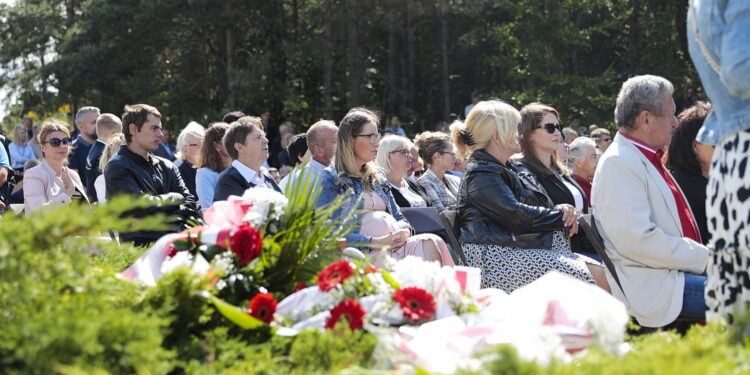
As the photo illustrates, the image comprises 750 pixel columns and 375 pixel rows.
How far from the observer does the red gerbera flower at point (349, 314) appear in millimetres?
2414

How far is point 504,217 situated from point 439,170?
129 inches

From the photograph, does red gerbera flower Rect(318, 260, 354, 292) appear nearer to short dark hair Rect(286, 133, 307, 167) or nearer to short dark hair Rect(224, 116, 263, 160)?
short dark hair Rect(224, 116, 263, 160)

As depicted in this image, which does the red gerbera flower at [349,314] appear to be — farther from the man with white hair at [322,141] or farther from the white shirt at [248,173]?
the man with white hair at [322,141]

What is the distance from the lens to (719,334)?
214 cm

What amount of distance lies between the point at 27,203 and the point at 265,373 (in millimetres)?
5669

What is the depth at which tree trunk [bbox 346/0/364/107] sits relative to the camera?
1058 inches

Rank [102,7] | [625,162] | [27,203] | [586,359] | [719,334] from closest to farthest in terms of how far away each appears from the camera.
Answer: [586,359] < [719,334] < [625,162] < [27,203] < [102,7]

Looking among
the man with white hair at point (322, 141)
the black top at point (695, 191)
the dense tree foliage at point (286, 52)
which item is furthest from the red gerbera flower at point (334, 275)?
the dense tree foliage at point (286, 52)

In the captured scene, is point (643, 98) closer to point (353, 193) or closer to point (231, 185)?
point (353, 193)

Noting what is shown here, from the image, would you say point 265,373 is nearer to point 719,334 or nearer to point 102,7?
point 719,334

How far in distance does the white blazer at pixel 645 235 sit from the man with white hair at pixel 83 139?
21.5ft

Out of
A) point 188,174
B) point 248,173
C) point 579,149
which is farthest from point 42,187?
point 579,149

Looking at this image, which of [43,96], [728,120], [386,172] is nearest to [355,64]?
[43,96]

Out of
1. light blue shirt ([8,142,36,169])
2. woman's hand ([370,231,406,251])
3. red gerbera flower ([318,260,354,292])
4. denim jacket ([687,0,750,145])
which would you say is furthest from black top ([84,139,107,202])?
light blue shirt ([8,142,36,169])
